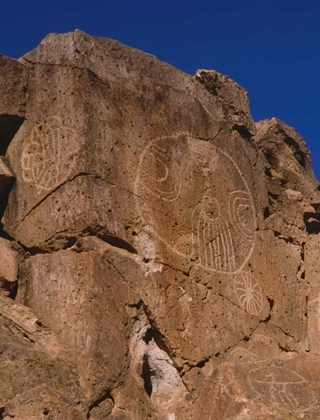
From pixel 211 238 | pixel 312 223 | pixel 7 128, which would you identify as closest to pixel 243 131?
pixel 312 223

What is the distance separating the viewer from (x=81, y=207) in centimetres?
687

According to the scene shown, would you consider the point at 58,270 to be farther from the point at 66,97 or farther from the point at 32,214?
the point at 66,97

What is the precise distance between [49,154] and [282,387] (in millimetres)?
2613

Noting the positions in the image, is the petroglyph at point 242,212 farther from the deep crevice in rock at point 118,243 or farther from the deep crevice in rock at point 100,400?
the deep crevice in rock at point 100,400

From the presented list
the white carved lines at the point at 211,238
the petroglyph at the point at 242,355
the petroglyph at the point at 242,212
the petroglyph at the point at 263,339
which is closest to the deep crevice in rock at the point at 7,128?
the white carved lines at the point at 211,238

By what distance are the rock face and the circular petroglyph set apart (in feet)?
0.05

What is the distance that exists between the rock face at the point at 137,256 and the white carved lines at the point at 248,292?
0.02 m

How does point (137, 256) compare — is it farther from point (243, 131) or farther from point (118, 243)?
point (243, 131)

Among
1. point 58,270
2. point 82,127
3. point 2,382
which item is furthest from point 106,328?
point 82,127

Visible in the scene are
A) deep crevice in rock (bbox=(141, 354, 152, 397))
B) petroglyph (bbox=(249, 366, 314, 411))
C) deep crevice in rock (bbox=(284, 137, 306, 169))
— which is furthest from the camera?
deep crevice in rock (bbox=(284, 137, 306, 169))

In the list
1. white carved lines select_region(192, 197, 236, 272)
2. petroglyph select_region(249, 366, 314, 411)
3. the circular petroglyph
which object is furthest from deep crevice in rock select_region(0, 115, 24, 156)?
petroglyph select_region(249, 366, 314, 411)

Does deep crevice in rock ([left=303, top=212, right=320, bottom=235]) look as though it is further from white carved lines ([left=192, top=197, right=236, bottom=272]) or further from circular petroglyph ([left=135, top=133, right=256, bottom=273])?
white carved lines ([left=192, top=197, right=236, bottom=272])

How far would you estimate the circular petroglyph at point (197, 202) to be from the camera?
7.41m

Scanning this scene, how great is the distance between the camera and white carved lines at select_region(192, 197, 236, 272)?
25.0 ft
